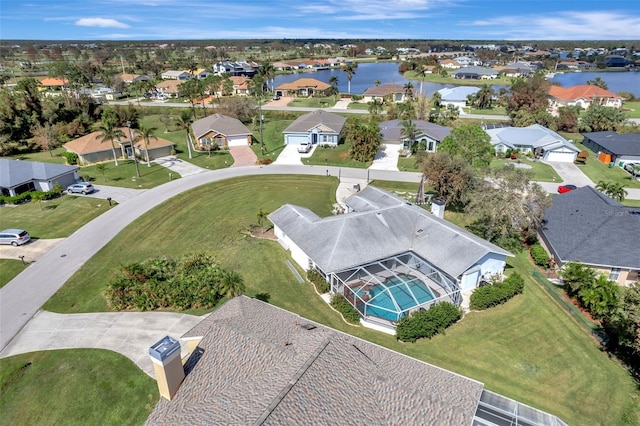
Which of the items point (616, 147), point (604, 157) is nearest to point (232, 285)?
point (604, 157)

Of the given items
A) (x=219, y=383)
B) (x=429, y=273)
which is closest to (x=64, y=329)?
(x=219, y=383)

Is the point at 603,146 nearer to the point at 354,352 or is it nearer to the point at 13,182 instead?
the point at 354,352

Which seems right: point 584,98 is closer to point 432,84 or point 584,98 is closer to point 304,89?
point 432,84

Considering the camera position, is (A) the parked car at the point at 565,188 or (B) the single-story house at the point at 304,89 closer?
(A) the parked car at the point at 565,188

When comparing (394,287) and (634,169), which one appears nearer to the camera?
(394,287)

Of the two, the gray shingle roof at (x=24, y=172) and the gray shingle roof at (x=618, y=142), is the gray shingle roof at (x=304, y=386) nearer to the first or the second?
the gray shingle roof at (x=24, y=172)

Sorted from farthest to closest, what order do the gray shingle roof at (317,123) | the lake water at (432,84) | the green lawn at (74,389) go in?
the lake water at (432,84) → the gray shingle roof at (317,123) → the green lawn at (74,389)

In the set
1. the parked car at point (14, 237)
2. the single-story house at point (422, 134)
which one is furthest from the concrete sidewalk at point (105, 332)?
the single-story house at point (422, 134)
